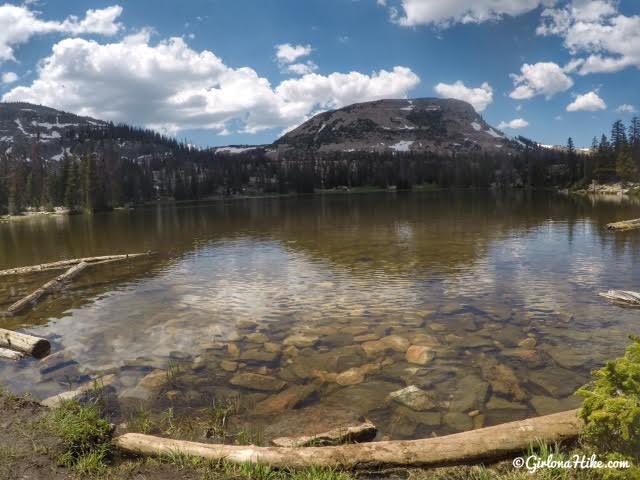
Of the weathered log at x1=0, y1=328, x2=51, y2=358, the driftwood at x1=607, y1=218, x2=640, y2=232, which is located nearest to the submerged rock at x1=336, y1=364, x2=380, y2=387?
the weathered log at x1=0, y1=328, x2=51, y2=358

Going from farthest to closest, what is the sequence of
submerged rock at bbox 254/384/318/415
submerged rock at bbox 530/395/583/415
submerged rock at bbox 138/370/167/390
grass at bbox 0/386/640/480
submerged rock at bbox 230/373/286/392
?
submerged rock at bbox 138/370/167/390 < submerged rock at bbox 230/373/286/392 < submerged rock at bbox 254/384/318/415 < submerged rock at bbox 530/395/583/415 < grass at bbox 0/386/640/480

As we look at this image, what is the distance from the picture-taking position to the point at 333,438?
9086 millimetres

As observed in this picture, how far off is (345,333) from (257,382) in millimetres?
5361

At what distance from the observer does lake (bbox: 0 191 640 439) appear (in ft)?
40.2

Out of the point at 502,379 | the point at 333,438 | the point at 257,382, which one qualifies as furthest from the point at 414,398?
the point at 257,382

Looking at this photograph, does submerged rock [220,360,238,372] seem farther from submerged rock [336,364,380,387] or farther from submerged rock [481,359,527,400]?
submerged rock [481,359,527,400]

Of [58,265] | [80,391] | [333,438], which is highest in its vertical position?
[58,265]

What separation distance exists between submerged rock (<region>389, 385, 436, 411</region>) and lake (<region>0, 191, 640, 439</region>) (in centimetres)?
5

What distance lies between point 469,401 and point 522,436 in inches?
159

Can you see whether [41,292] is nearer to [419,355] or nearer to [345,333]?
[345,333]

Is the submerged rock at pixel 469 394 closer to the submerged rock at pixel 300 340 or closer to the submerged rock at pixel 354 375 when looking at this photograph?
the submerged rock at pixel 354 375

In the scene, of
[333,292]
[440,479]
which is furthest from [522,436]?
[333,292]

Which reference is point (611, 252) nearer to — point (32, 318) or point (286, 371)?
point (286, 371)

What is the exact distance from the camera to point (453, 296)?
23016mm
